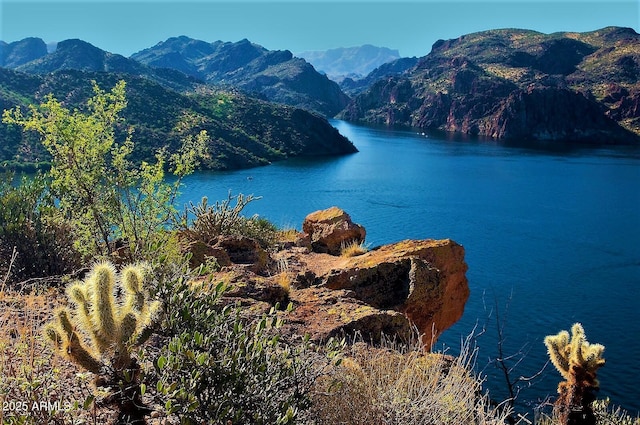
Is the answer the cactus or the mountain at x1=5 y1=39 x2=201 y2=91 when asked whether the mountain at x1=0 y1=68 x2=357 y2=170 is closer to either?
the cactus

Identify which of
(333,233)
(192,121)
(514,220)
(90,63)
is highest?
(90,63)

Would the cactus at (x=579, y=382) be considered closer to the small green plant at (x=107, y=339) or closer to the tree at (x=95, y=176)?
the tree at (x=95, y=176)

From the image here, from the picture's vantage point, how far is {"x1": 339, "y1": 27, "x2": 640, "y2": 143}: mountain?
120 metres

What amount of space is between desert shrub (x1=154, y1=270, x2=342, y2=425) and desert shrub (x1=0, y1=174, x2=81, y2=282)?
518 cm

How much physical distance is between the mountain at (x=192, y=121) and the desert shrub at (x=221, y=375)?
184 ft

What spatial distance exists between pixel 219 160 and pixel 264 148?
1487 cm

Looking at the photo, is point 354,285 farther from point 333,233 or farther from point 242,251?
point 333,233

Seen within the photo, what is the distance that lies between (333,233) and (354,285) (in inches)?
146

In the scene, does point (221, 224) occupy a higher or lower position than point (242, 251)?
higher

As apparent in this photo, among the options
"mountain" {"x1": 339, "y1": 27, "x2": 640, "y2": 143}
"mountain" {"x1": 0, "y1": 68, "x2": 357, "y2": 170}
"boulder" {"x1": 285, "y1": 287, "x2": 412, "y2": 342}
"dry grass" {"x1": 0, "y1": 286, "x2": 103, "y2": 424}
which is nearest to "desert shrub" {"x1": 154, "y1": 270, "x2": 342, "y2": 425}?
"dry grass" {"x1": 0, "y1": 286, "x2": 103, "y2": 424}

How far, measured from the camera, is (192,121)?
79.1 meters

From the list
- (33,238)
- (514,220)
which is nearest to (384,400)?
(33,238)

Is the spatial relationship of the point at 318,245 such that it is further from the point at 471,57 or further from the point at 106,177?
the point at 471,57

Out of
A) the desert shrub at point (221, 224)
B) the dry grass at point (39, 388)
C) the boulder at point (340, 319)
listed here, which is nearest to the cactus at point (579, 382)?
the boulder at point (340, 319)
